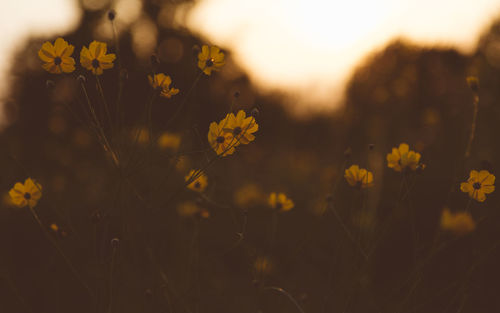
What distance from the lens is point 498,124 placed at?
14.8 feet

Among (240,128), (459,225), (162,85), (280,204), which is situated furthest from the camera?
(280,204)

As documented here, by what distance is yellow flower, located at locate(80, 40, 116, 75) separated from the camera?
150 centimetres

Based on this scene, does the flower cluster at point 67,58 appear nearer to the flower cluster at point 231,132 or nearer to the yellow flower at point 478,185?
the flower cluster at point 231,132

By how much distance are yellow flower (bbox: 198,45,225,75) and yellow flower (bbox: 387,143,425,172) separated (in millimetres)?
719

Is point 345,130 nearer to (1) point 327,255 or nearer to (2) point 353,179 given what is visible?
(1) point 327,255

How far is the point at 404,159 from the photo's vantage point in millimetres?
1521

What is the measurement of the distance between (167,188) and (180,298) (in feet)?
9.27

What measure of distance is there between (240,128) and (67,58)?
2.22 ft

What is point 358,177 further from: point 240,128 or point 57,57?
point 57,57

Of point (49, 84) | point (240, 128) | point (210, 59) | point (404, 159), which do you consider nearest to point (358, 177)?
point (404, 159)

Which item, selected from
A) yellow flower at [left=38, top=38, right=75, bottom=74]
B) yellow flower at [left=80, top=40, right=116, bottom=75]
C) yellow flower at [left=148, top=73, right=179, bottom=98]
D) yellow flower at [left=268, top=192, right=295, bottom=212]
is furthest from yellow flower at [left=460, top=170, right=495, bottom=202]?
yellow flower at [left=38, top=38, right=75, bottom=74]

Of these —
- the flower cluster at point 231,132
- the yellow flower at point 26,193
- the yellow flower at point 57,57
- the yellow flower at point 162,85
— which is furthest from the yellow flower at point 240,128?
the yellow flower at point 26,193

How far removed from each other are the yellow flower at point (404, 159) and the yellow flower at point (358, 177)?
0.33 ft

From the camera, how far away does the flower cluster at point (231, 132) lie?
1.42 metres
